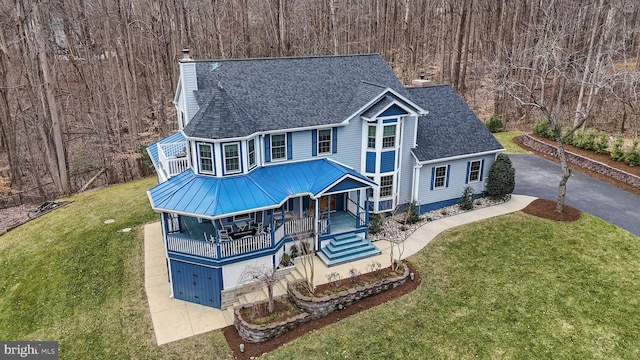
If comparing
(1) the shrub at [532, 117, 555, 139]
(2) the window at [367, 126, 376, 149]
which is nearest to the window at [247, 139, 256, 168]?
(2) the window at [367, 126, 376, 149]

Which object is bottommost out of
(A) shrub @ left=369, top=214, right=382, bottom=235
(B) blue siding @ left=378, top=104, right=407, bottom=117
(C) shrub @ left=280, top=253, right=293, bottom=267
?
(C) shrub @ left=280, top=253, right=293, bottom=267

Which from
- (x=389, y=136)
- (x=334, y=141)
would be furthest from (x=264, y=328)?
(x=389, y=136)

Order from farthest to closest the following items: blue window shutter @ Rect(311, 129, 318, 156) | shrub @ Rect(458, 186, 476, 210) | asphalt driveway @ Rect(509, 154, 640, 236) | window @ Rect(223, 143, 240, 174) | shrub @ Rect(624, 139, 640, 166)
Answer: shrub @ Rect(624, 139, 640, 166), shrub @ Rect(458, 186, 476, 210), asphalt driveway @ Rect(509, 154, 640, 236), blue window shutter @ Rect(311, 129, 318, 156), window @ Rect(223, 143, 240, 174)

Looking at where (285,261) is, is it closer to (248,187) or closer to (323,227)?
(323,227)

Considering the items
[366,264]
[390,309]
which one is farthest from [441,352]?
[366,264]

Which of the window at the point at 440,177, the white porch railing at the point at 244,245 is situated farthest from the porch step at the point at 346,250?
the window at the point at 440,177

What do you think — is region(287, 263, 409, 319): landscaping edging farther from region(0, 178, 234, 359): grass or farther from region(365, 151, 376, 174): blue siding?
region(365, 151, 376, 174): blue siding

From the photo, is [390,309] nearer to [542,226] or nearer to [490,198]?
[542,226]
